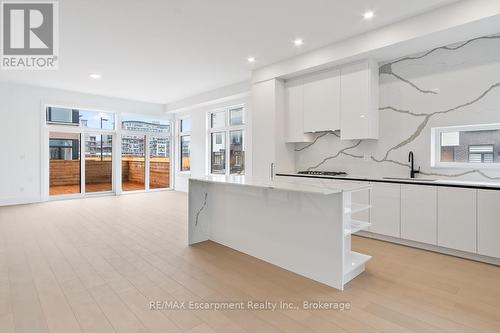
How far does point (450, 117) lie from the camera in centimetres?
367

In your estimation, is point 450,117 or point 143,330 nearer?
point 143,330

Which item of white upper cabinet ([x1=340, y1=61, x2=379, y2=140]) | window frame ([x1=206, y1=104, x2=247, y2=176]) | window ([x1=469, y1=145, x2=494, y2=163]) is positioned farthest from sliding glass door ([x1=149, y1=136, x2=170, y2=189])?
window ([x1=469, y1=145, x2=494, y2=163])

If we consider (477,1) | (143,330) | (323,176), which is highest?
(477,1)

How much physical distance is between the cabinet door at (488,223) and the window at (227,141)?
502 cm

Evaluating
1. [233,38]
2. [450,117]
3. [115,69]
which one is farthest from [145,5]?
[450,117]

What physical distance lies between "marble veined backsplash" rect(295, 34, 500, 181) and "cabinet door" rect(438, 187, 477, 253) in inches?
25.4

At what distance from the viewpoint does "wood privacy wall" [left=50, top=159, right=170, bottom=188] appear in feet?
24.5

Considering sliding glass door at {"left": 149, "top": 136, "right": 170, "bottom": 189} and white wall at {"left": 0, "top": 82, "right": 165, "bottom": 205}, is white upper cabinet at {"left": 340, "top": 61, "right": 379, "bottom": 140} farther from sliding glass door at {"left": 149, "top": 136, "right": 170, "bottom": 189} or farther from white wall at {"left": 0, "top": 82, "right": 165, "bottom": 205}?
white wall at {"left": 0, "top": 82, "right": 165, "bottom": 205}

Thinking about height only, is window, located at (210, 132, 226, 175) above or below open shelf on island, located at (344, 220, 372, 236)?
above

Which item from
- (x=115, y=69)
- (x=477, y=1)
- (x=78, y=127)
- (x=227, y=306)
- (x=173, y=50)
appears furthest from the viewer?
(x=78, y=127)

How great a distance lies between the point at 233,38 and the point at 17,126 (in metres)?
6.00

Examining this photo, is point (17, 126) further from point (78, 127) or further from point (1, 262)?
point (1, 262)

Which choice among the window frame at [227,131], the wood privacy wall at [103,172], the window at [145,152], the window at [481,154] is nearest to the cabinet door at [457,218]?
the window at [481,154]

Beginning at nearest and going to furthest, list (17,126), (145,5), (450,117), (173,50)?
(145,5) < (450,117) < (173,50) < (17,126)
